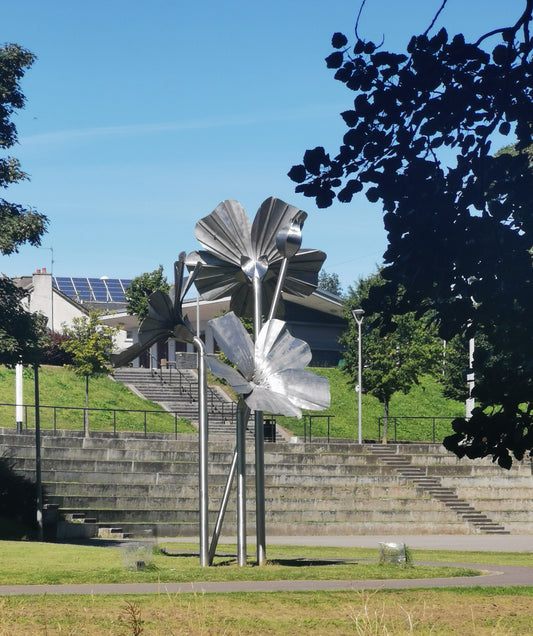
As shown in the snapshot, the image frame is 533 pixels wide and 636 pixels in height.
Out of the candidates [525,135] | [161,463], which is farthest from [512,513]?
[525,135]

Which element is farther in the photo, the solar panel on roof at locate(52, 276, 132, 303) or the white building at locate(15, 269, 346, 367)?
the solar panel on roof at locate(52, 276, 132, 303)

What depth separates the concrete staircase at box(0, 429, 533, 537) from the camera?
30.1 metres

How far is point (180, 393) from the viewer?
52.0 m

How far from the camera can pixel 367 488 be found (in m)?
32.8

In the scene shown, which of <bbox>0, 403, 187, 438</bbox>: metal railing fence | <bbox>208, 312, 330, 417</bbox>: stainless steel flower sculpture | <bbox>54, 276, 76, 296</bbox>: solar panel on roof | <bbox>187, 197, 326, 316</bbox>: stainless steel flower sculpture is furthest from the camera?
<bbox>54, 276, 76, 296</bbox>: solar panel on roof

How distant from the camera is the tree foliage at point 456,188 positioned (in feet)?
18.1

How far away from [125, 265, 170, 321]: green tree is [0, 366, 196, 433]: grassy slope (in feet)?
41.0

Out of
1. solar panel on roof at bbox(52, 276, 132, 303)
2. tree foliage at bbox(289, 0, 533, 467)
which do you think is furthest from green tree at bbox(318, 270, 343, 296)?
tree foliage at bbox(289, 0, 533, 467)

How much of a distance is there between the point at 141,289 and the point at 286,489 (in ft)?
122

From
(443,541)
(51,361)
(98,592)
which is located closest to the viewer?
(98,592)

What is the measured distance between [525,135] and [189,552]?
18.2m

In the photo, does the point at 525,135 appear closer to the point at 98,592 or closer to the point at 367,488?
the point at 98,592

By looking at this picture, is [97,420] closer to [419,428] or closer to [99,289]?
[419,428]

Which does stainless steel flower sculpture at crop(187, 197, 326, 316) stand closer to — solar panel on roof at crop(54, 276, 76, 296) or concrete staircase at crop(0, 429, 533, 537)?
concrete staircase at crop(0, 429, 533, 537)
